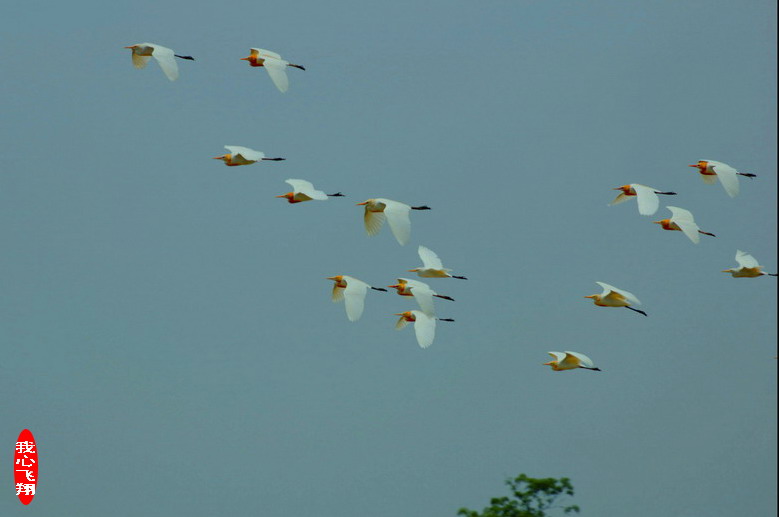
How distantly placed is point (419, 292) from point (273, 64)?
1.81 meters

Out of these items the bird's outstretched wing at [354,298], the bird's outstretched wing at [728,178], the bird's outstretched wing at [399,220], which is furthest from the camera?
the bird's outstretched wing at [728,178]

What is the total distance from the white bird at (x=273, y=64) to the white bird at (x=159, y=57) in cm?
51

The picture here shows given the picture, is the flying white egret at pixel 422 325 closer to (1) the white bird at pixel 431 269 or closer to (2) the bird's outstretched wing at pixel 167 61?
(1) the white bird at pixel 431 269

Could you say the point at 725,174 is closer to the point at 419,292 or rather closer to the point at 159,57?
the point at 419,292

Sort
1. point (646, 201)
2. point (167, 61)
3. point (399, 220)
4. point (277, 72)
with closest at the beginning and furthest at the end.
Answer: point (399, 220)
point (646, 201)
point (167, 61)
point (277, 72)

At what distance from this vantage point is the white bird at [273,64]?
27.9 ft

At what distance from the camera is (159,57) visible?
8.43m

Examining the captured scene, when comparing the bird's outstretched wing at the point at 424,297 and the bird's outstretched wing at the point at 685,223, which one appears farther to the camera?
the bird's outstretched wing at the point at 685,223

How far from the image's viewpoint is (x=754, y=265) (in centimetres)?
877

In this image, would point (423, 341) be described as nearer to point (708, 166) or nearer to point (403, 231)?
point (403, 231)

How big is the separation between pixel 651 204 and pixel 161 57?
312 cm

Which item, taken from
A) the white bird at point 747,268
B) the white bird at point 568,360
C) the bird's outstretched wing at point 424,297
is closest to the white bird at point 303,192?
the bird's outstretched wing at point 424,297

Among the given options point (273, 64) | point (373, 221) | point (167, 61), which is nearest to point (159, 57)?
point (167, 61)

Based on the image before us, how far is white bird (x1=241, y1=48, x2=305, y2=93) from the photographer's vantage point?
851 centimetres
